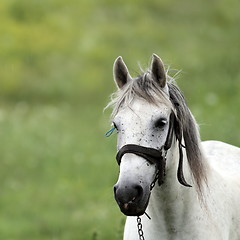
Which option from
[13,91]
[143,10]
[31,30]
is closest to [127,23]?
[143,10]

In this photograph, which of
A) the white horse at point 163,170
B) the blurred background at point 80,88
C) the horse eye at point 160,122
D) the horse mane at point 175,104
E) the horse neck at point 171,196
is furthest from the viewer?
the blurred background at point 80,88

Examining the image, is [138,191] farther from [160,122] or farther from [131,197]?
[160,122]

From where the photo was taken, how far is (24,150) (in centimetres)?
1606

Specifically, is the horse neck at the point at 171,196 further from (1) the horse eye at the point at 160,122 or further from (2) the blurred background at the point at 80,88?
(2) the blurred background at the point at 80,88

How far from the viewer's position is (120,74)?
523 centimetres

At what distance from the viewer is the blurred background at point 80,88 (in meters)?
13.2

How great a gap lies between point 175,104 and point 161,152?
441mm

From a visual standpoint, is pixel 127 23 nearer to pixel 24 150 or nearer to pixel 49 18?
pixel 49 18

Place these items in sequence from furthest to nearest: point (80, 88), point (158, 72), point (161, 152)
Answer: point (80, 88) < point (158, 72) < point (161, 152)

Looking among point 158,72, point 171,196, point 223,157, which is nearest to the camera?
point 158,72

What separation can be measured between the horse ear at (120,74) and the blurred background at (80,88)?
8.31 ft

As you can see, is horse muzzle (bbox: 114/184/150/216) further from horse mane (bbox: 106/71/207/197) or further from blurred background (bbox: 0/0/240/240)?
blurred background (bbox: 0/0/240/240)

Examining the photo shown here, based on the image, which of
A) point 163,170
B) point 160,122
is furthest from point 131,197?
point 160,122

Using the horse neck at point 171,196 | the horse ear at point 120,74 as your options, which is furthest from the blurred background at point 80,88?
the horse ear at point 120,74
